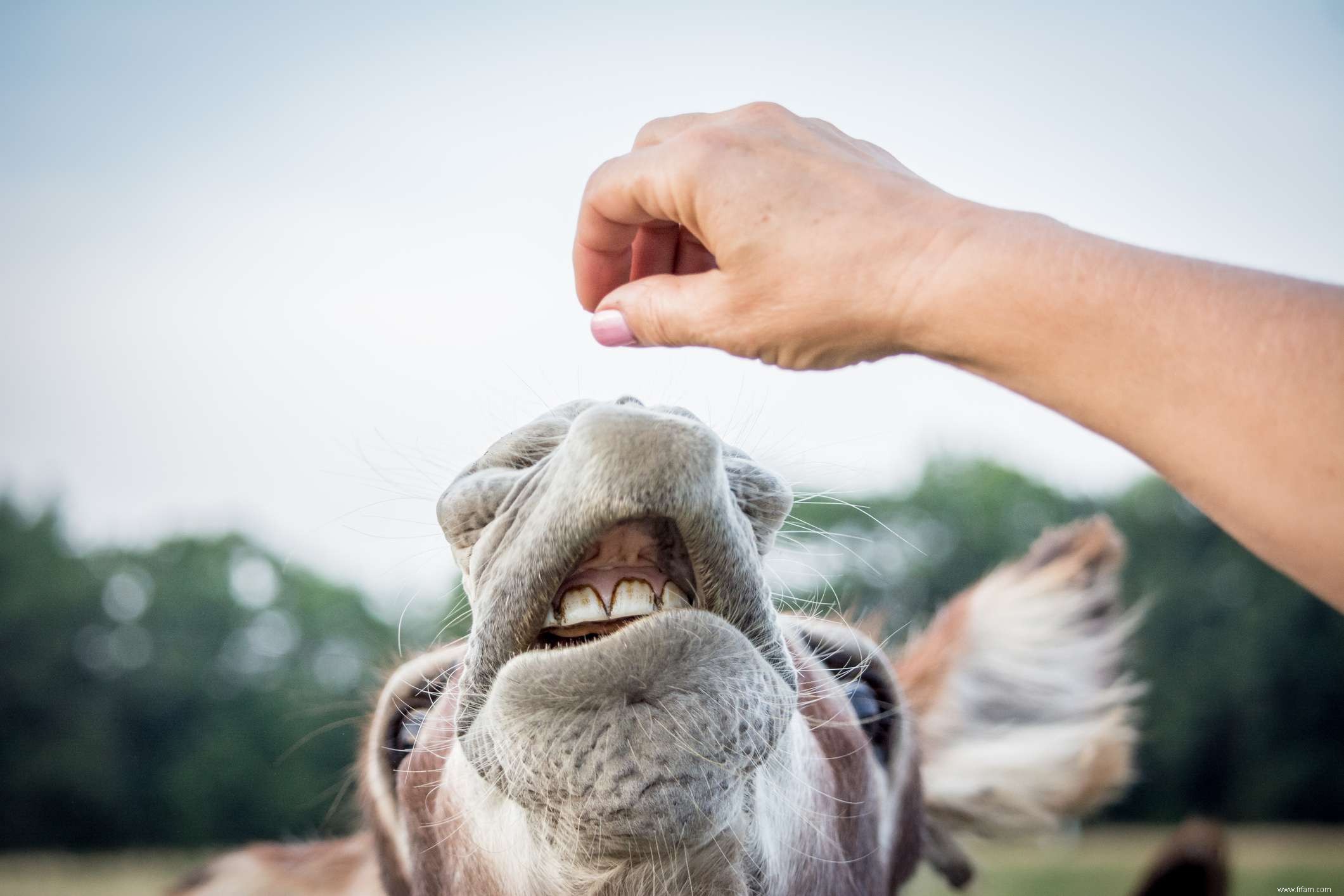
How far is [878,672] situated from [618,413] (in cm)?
158

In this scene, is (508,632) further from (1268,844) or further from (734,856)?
(1268,844)

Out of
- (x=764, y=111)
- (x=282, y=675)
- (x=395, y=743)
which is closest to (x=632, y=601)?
(x=764, y=111)

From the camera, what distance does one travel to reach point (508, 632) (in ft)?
4.97

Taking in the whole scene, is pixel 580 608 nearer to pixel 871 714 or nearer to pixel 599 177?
pixel 599 177

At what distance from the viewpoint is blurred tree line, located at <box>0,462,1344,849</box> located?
30.7 m

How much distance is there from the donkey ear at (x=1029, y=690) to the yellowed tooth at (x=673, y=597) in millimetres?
2411

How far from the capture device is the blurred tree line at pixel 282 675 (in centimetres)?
3072

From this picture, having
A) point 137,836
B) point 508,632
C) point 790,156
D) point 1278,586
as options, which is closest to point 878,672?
point 508,632

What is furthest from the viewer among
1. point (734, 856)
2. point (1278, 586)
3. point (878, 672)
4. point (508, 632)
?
point (1278, 586)

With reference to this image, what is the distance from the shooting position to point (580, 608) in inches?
61.4

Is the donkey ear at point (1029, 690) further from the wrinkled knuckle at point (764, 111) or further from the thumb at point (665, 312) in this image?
the wrinkled knuckle at point (764, 111)

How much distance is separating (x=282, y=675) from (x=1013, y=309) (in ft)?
128

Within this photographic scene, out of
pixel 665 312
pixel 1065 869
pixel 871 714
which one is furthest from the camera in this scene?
pixel 1065 869

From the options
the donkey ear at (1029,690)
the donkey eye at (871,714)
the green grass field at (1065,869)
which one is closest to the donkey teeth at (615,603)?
the donkey eye at (871,714)
